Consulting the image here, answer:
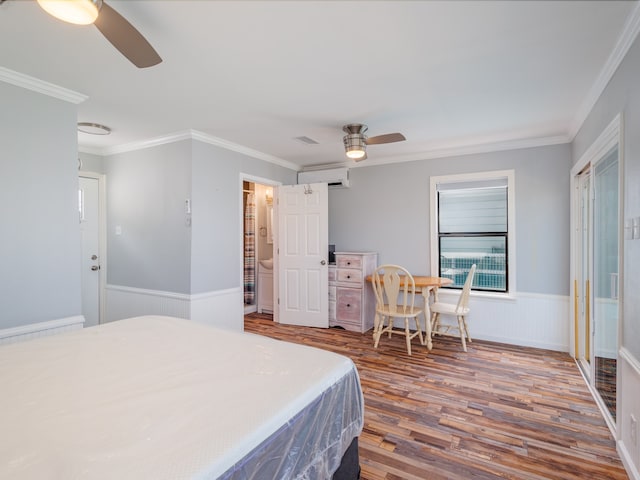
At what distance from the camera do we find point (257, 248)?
19.7 ft

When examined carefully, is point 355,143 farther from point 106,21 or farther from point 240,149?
point 106,21

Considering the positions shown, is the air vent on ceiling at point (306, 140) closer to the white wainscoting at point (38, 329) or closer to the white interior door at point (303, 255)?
the white interior door at point (303, 255)

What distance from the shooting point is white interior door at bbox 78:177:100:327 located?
411cm

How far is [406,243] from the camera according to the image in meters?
4.54

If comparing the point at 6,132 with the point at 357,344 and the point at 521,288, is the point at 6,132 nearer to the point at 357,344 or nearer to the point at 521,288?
the point at 357,344

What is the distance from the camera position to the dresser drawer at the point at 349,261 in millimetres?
4504

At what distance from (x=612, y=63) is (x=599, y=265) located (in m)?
1.48

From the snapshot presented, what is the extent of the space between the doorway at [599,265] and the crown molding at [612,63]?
0.35m

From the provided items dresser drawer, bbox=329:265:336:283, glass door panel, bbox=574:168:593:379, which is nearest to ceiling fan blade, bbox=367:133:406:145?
glass door panel, bbox=574:168:593:379

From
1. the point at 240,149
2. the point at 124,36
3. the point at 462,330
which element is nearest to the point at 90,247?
the point at 240,149

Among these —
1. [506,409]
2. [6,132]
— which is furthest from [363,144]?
[6,132]

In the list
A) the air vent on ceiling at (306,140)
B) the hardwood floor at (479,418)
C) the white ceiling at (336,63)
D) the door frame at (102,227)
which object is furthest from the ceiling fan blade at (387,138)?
the door frame at (102,227)

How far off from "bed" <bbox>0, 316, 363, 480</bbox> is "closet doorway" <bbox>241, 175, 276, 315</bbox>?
389cm

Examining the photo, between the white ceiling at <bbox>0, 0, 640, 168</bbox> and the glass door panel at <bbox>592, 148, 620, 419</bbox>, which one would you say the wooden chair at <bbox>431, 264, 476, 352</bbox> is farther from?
the white ceiling at <bbox>0, 0, 640, 168</bbox>
